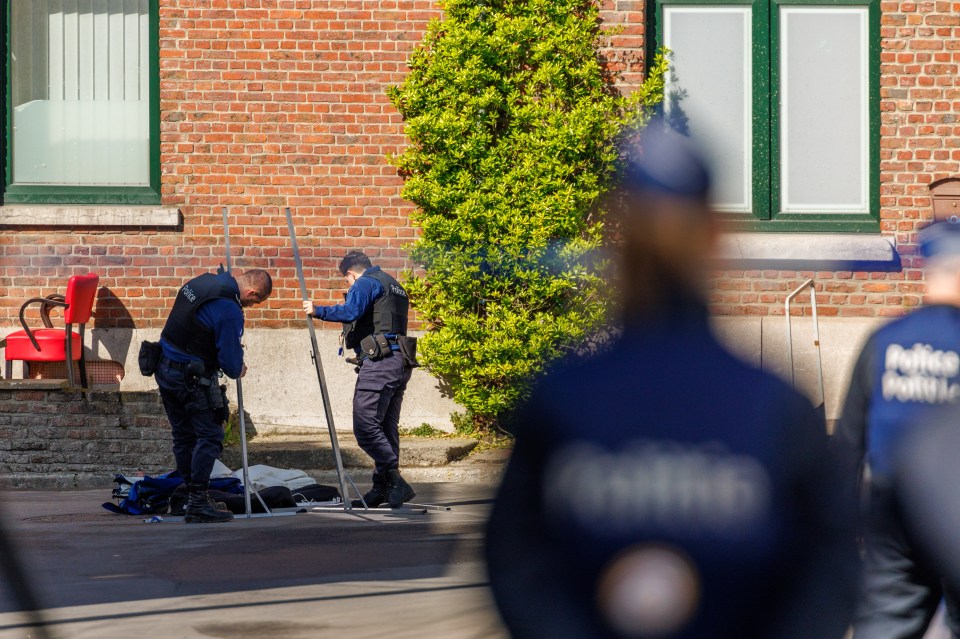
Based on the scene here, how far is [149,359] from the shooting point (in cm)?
884

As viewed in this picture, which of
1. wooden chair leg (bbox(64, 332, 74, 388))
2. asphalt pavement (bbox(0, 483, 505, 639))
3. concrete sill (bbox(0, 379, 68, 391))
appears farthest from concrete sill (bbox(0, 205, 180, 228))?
asphalt pavement (bbox(0, 483, 505, 639))

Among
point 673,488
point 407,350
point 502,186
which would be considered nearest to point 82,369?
point 407,350

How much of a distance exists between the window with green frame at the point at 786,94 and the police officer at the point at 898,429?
922 cm

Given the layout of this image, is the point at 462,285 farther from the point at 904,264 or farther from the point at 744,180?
the point at 904,264

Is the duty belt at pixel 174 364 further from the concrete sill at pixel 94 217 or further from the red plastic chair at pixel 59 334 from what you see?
the concrete sill at pixel 94 217

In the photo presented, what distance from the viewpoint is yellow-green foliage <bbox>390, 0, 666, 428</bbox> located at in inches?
455

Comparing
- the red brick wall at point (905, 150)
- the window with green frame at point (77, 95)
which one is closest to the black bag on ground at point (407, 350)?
the red brick wall at point (905, 150)

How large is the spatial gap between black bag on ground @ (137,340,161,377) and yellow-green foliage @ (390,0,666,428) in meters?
3.30

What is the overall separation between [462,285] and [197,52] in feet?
11.5

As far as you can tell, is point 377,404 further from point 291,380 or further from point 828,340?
point 828,340

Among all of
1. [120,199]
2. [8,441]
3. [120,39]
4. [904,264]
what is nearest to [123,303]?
[120,199]

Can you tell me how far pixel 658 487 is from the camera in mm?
1899

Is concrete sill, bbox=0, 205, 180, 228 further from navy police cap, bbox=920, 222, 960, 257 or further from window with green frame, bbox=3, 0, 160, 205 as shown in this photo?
navy police cap, bbox=920, 222, 960, 257

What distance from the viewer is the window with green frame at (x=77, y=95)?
1263 cm
